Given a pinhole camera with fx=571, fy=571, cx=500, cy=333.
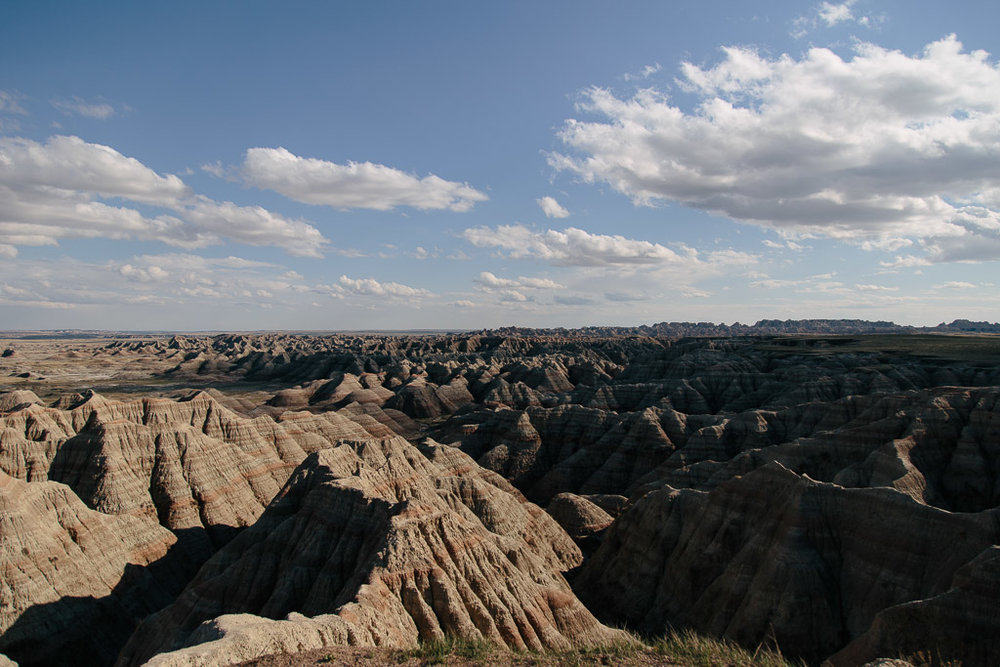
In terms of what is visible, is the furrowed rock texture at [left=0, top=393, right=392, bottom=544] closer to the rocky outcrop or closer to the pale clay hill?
the pale clay hill

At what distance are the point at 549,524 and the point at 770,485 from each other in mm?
14689

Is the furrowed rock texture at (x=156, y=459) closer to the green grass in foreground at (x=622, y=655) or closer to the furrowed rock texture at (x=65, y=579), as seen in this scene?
the furrowed rock texture at (x=65, y=579)

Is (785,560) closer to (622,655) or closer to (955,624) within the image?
(955,624)

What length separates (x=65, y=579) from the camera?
2730 cm

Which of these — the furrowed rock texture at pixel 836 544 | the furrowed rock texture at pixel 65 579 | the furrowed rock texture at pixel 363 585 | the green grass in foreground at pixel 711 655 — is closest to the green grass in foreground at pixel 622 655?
the green grass in foreground at pixel 711 655

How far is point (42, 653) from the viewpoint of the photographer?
24750 mm

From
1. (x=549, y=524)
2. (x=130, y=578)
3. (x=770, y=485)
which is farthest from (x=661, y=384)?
(x=130, y=578)

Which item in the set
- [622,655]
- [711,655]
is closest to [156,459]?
[622,655]

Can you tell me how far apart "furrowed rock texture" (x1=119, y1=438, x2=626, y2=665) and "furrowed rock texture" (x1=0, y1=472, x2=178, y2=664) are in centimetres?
420

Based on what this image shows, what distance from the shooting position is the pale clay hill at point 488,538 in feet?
66.6

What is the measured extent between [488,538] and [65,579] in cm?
2056

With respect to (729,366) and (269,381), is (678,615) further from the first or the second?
(269,381)

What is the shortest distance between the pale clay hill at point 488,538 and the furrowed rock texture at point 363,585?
0.09 metres

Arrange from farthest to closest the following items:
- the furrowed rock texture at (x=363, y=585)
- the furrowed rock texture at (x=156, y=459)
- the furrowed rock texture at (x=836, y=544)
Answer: the furrowed rock texture at (x=156, y=459), the furrowed rock texture at (x=836, y=544), the furrowed rock texture at (x=363, y=585)
